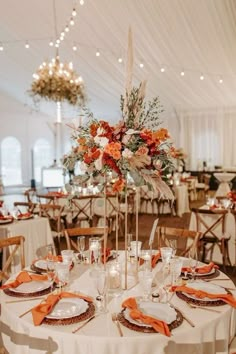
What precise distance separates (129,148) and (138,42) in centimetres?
641

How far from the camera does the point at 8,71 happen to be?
39.9 feet

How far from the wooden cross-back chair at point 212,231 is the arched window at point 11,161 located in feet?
37.2

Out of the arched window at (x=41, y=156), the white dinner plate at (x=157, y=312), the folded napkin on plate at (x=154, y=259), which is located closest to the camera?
the white dinner plate at (x=157, y=312)

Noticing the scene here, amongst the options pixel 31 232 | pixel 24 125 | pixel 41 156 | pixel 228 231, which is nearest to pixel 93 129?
pixel 31 232

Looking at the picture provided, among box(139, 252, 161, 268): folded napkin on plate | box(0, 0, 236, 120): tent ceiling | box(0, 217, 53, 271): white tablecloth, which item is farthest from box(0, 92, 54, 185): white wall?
box(139, 252, 161, 268): folded napkin on plate

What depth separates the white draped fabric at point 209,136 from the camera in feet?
46.5

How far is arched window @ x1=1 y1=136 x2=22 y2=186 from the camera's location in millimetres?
14828

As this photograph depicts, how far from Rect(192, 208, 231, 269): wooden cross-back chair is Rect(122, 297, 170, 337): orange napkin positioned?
296 centimetres

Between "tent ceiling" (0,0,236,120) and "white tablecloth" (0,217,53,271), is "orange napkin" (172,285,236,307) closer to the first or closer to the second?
"white tablecloth" (0,217,53,271)

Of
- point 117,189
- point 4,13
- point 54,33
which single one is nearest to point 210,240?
point 117,189

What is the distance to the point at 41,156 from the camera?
53.1 ft

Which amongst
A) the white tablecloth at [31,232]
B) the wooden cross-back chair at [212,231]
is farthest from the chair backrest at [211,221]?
the white tablecloth at [31,232]

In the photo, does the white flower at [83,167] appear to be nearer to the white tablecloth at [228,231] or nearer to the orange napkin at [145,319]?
the orange napkin at [145,319]

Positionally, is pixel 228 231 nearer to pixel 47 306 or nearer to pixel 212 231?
pixel 212 231
